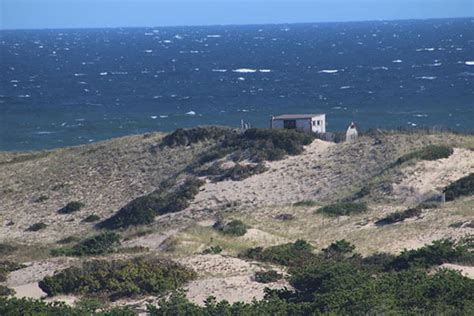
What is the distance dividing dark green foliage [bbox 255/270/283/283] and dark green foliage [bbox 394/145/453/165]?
51.8 feet

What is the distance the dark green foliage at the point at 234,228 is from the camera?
114 feet

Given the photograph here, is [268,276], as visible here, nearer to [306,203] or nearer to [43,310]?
[43,310]

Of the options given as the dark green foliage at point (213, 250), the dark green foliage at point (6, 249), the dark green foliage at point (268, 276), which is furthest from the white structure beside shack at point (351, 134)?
the dark green foliage at point (268, 276)

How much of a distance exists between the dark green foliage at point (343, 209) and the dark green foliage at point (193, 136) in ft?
42.6

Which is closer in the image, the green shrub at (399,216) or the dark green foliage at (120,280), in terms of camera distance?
the dark green foliage at (120,280)

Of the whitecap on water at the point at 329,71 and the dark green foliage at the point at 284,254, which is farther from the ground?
the dark green foliage at the point at 284,254

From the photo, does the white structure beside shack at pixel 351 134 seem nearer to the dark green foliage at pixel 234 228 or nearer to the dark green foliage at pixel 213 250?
the dark green foliage at pixel 234 228

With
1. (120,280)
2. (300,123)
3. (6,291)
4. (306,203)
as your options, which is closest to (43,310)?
(120,280)

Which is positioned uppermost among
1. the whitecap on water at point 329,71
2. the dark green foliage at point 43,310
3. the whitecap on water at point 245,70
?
the dark green foliage at point 43,310

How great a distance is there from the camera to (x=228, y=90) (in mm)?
108062

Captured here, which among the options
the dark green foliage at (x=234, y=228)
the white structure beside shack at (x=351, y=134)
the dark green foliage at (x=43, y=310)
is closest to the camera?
the dark green foliage at (x=43, y=310)

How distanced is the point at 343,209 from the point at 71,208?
12423 mm

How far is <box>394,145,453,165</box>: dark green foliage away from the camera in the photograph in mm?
41344

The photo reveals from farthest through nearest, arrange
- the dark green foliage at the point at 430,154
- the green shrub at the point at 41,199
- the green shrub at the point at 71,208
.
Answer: the green shrub at the point at 41,199
the green shrub at the point at 71,208
the dark green foliage at the point at 430,154
